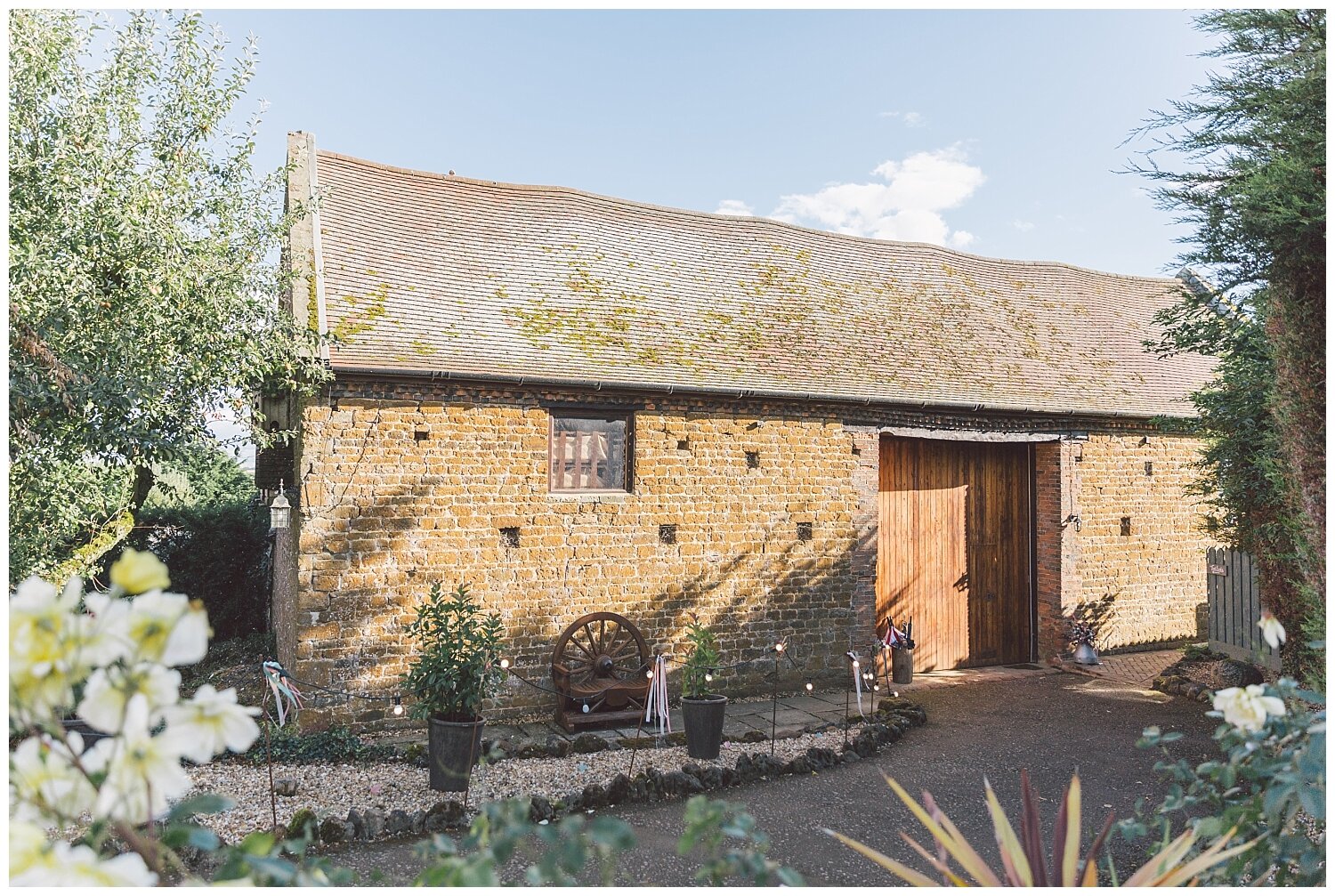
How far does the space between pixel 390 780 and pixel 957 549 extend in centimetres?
822

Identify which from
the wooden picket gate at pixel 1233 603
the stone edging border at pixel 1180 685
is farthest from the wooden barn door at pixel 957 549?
the wooden picket gate at pixel 1233 603

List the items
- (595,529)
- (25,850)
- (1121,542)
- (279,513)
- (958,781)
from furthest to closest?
1. (1121,542)
2. (595,529)
3. (279,513)
4. (958,781)
5. (25,850)

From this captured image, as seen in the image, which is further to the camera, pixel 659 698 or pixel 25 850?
pixel 659 698

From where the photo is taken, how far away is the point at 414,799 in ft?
20.5

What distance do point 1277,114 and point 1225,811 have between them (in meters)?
4.88

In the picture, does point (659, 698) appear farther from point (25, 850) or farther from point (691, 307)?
point (25, 850)

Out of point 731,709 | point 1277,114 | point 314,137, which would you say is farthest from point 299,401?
point 1277,114

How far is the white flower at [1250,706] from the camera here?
2793mm

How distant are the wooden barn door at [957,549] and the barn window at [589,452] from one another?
3915 millimetres

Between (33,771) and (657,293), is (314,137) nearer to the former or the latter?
(657,293)

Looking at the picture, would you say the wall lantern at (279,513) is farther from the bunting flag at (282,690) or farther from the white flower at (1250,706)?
the white flower at (1250,706)

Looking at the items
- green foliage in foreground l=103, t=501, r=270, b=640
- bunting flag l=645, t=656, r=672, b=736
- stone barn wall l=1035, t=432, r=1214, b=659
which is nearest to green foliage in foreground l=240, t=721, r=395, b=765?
bunting flag l=645, t=656, r=672, b=736

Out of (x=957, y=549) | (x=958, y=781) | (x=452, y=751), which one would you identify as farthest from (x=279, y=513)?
(x=957, y=549)

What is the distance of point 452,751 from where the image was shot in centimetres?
646
